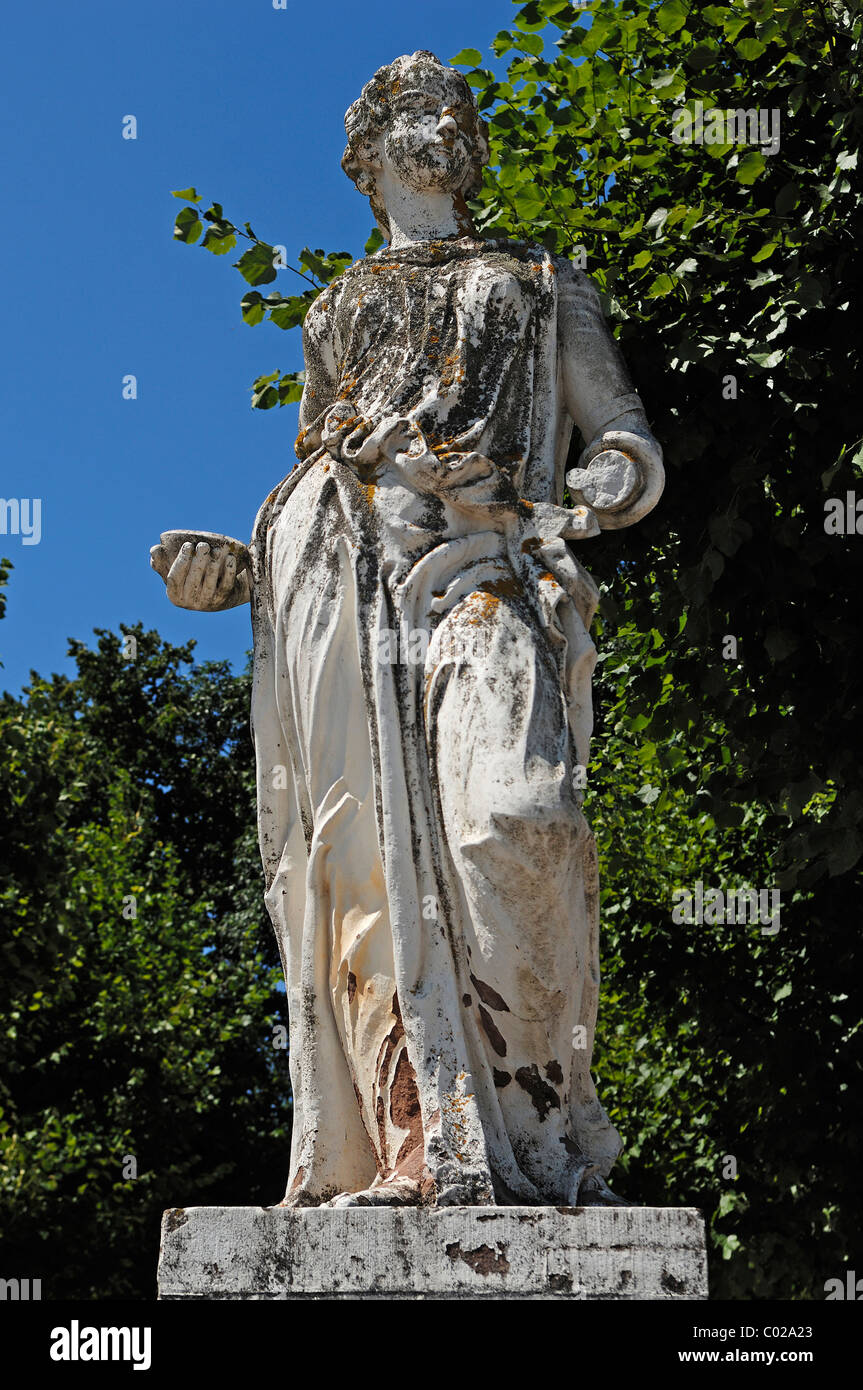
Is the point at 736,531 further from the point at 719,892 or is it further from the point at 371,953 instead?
the point at 719,892

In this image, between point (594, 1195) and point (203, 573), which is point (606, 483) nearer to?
point (203, 573)

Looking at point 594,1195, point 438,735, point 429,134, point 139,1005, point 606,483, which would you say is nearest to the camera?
point 594,1195

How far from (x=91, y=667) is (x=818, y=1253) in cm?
2093

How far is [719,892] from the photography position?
11680 mm

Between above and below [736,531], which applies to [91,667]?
above

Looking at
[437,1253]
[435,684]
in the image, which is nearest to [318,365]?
[435,684]

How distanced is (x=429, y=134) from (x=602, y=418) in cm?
105

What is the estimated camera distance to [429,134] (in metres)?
5.23

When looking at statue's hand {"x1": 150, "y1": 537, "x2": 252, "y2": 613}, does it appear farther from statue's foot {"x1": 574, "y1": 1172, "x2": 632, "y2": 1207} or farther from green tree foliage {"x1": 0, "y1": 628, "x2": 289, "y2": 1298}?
green tree foliage {"x1": 0, "y1": 628, "x2": 289, "y2": 1298}

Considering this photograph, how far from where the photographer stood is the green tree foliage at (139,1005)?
2002 cm

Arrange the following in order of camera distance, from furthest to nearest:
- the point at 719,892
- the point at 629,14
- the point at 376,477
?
the point at 719,892 < the point at 629,14 < the point at 376,477

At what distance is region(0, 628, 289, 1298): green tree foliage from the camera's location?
65.7 feet
